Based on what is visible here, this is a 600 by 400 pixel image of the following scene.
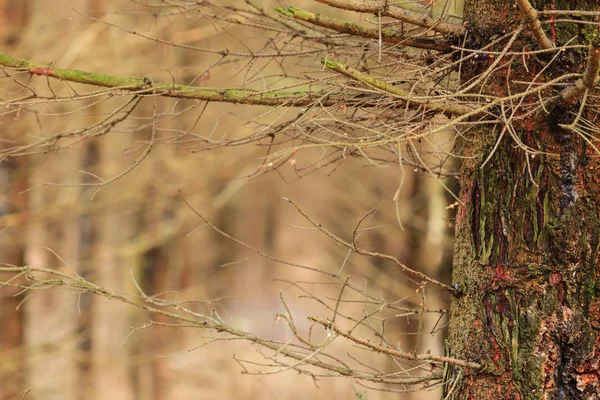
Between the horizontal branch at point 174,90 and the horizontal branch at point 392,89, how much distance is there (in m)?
0.37

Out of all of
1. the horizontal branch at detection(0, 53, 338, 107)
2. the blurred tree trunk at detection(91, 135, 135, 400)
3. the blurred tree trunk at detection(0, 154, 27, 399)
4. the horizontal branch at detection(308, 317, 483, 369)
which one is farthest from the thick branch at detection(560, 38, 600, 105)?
the blurred tree trunk at detection(91, 135, 135, 400)

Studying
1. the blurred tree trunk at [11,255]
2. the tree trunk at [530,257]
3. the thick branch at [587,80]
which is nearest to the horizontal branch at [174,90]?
the tree trunk at [530,257]

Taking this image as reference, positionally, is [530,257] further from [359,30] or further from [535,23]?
[359,30]

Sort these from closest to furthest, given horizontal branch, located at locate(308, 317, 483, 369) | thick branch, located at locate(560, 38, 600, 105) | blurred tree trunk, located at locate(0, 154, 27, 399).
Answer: thick branch, located at locate(560, 38, 600, 105)
horizontal branch, located at locate(308, 317, 483, 369)
blurred tree trunk, located at locate(0, 154, 27, 399)

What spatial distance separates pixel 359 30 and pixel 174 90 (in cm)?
79

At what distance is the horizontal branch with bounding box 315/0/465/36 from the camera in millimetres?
2475

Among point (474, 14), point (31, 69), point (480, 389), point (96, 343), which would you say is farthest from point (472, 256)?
point (96, 343)

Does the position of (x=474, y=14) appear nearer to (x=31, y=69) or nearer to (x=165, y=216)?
(x=31, y=69)

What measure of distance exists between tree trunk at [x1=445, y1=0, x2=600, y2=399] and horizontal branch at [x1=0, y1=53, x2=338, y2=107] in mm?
742

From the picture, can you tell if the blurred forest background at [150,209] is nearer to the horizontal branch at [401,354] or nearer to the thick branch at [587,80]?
the horizontal branch at [401,354]

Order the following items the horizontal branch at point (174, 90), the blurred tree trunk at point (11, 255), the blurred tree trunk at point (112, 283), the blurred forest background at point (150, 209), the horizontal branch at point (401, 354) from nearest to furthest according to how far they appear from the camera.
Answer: the horizontal branch at point (401, 354) → the horizontal branch at point (174, 90) → the blurred forest background at point (150, 209) → the blurred tree trunk at point (11, 255) → the blurred tree trunk at point (112, 283)

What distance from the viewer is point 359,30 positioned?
105 inches

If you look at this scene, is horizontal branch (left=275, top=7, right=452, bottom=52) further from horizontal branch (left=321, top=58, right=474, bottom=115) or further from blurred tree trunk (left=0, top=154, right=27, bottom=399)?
blurred tree trunk (left=0, top=154, right=27, bottom=399)

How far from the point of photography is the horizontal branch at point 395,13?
2.47 m
